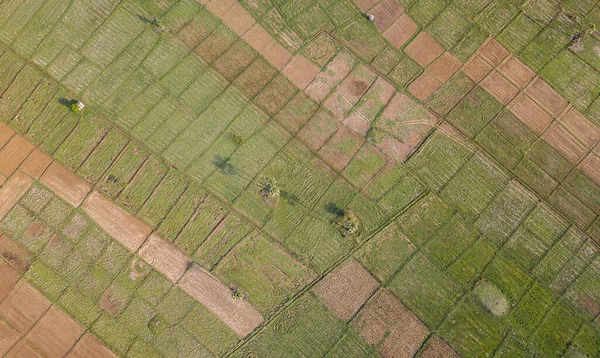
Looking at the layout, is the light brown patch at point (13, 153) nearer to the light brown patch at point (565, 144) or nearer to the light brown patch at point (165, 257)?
the light brown patch at point (165, 257)

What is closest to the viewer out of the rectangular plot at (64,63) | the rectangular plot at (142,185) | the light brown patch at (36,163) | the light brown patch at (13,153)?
the rectangular plot at (142,185)

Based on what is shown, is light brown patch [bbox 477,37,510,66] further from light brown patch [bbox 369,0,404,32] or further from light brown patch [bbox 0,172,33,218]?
light brown patch [bbox 0,172,33,218]

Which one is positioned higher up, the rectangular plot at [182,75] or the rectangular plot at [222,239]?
the rectangular plot at [182,75]

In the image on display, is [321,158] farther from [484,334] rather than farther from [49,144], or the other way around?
[49,144]

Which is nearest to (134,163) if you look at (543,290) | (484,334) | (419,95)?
(419,95)

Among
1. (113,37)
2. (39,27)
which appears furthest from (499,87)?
(39,27)

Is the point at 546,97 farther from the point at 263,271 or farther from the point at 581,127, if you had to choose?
the point at 263,271

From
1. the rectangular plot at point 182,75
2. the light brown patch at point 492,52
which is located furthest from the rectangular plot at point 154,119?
the light brown patch at point 492,52
